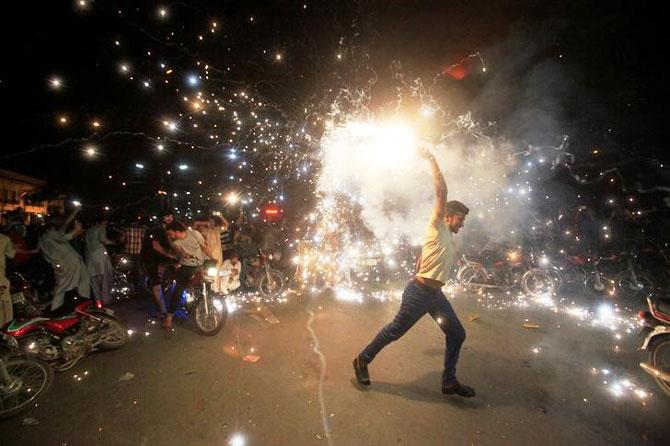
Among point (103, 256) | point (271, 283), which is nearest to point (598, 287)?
point (271, 283)

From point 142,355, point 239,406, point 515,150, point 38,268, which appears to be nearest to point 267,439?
point 239,406

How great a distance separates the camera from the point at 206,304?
20.3 ft

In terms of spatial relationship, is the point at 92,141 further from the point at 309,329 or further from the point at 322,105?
the point at 309,329

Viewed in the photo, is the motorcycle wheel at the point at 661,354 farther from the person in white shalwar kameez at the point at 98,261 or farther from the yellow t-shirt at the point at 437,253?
the person in white shalwar kameez at the point at 98,261

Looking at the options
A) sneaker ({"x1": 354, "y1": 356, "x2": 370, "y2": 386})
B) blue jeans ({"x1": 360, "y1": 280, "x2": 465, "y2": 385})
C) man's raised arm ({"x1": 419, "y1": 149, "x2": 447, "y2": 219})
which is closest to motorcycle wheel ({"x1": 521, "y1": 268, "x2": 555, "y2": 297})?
blue jeans ({"x1": 360, "y1": 280, "x2": 465, "y2": 385})

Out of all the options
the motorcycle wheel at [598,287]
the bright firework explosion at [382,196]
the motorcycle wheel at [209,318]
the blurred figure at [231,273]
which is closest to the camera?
the motorcycle wheel at [209,318]

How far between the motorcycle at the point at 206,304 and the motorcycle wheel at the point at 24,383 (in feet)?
7.35

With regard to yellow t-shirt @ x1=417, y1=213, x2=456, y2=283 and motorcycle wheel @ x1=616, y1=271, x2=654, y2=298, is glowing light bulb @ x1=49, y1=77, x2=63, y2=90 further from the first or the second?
motorcycle wheel @ x1=616, y1=271, x2=654, y2=298

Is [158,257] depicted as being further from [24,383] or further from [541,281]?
[541,281]

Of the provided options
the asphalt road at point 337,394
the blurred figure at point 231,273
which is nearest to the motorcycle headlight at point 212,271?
the asphalt road at point 337,394

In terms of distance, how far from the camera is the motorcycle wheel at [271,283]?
31.1 feet

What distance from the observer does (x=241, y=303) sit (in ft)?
27.7

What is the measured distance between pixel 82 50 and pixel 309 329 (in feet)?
33.9

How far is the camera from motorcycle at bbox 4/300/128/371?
14.7 ft
